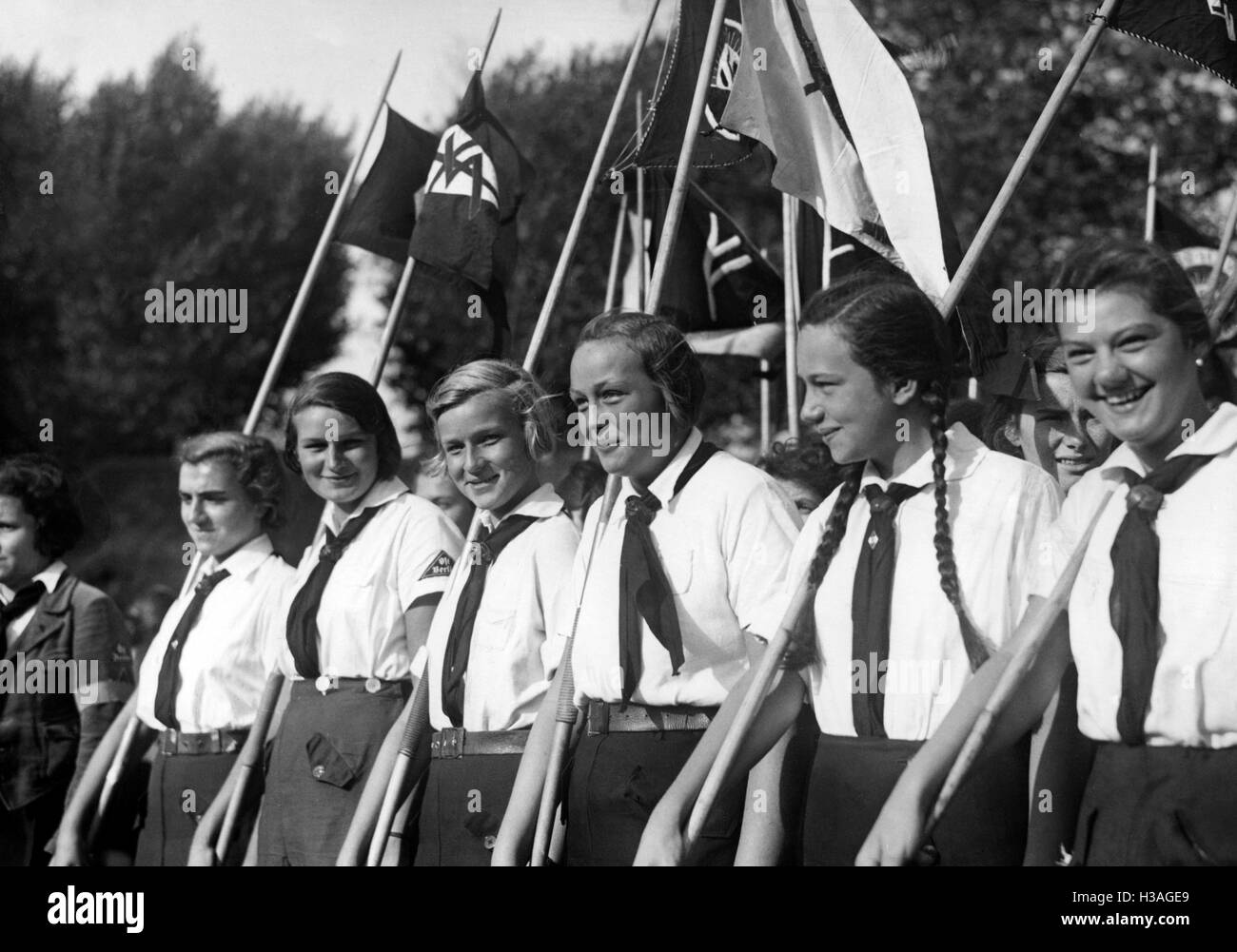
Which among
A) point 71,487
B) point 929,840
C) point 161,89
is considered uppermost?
point 161,89

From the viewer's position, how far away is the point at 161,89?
8.48 m

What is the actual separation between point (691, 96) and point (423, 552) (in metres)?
1.48

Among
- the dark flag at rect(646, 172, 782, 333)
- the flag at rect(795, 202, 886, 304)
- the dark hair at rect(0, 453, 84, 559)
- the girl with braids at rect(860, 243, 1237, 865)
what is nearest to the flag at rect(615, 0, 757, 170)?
the flag at rect(795, 202, 886, 304)

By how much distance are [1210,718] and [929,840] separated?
0.59m

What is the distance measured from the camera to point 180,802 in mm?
4625

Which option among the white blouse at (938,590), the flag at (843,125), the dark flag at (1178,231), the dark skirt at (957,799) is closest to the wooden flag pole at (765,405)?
the flag at (843,125)

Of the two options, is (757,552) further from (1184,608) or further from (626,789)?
(1184,608)

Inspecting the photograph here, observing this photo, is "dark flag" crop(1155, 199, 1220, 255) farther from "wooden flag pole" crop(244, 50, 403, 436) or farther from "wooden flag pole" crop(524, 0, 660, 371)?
"wooden flag pole" crop(244, 50, 403, 436)

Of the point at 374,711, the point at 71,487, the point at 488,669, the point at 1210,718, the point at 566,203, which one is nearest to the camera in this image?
the point at 1210,718

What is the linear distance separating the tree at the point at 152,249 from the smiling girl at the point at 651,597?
11.7 ft

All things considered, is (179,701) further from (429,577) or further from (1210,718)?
(1210,718)

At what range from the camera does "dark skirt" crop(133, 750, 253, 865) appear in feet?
15.0
